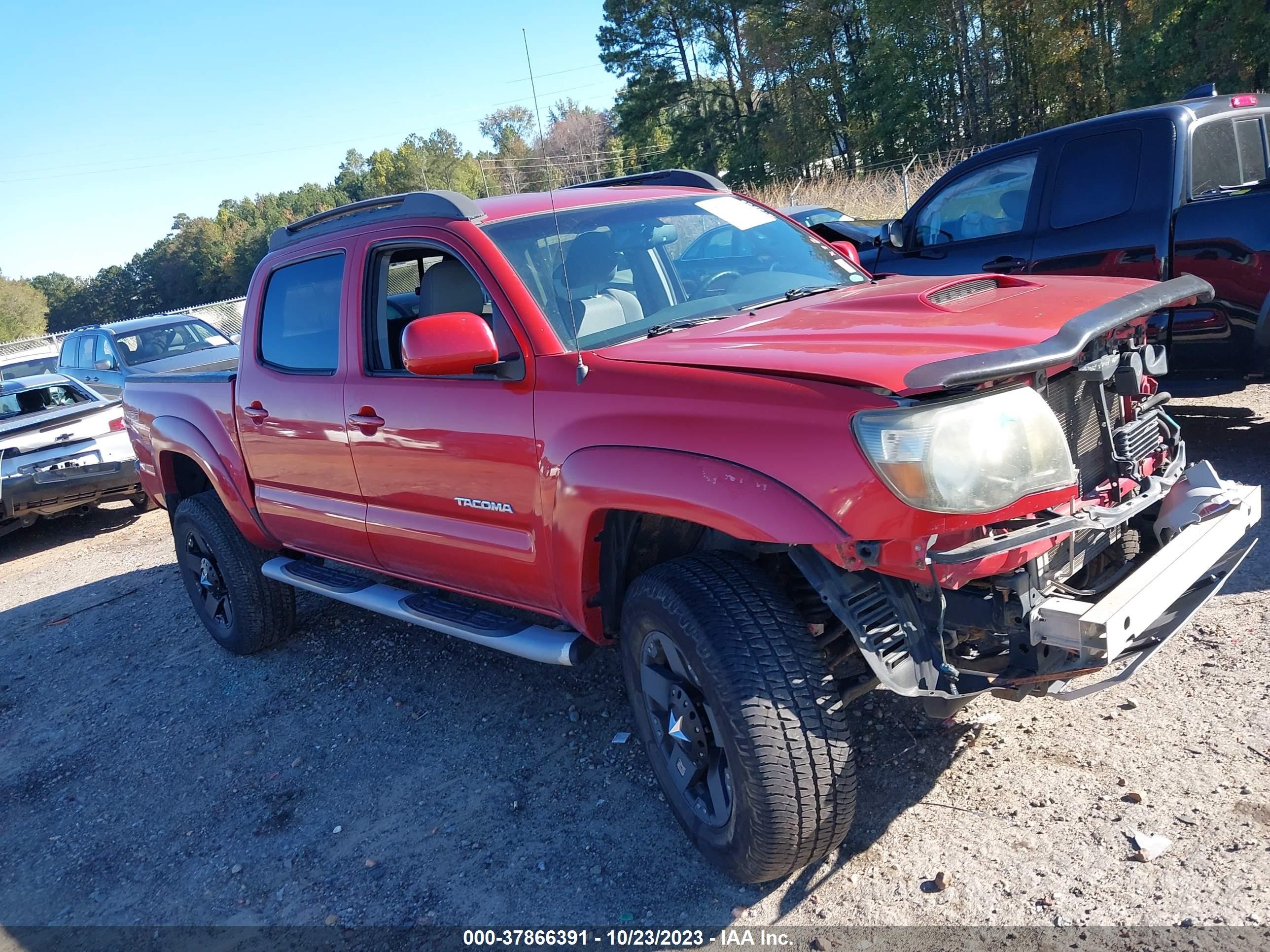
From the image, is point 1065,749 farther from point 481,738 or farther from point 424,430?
point 424,430

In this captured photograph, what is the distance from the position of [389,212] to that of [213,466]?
193 centimetres

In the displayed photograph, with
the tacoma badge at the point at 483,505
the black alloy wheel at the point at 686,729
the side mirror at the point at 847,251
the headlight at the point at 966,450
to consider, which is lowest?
the black alloy wheel at the point at 686,729

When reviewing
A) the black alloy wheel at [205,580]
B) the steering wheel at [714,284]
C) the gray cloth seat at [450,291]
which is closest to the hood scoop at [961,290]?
the steering wheel at [714,284]

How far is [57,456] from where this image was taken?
28.4ft

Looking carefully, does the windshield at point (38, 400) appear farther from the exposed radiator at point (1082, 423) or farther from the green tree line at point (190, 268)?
the green tree line at point (190, 268)

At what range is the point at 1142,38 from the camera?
25734mm

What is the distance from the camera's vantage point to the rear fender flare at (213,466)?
4902 mm

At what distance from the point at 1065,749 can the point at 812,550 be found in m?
1.33

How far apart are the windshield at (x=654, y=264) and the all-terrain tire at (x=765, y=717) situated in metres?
1.01

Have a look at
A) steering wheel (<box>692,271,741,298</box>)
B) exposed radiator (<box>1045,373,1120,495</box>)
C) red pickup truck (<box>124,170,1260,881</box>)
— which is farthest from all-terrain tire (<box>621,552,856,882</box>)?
steering wheel (<box>692,271,741,298</box>)

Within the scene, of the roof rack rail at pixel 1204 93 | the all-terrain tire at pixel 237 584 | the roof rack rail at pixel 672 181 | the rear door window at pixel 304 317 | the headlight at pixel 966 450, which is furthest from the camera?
the roof rack rail at pixel 1204 93

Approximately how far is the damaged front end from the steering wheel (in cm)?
129

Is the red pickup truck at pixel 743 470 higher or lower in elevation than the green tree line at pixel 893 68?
lower

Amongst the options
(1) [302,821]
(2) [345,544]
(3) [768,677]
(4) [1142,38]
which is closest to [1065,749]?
(3) [768,677]
